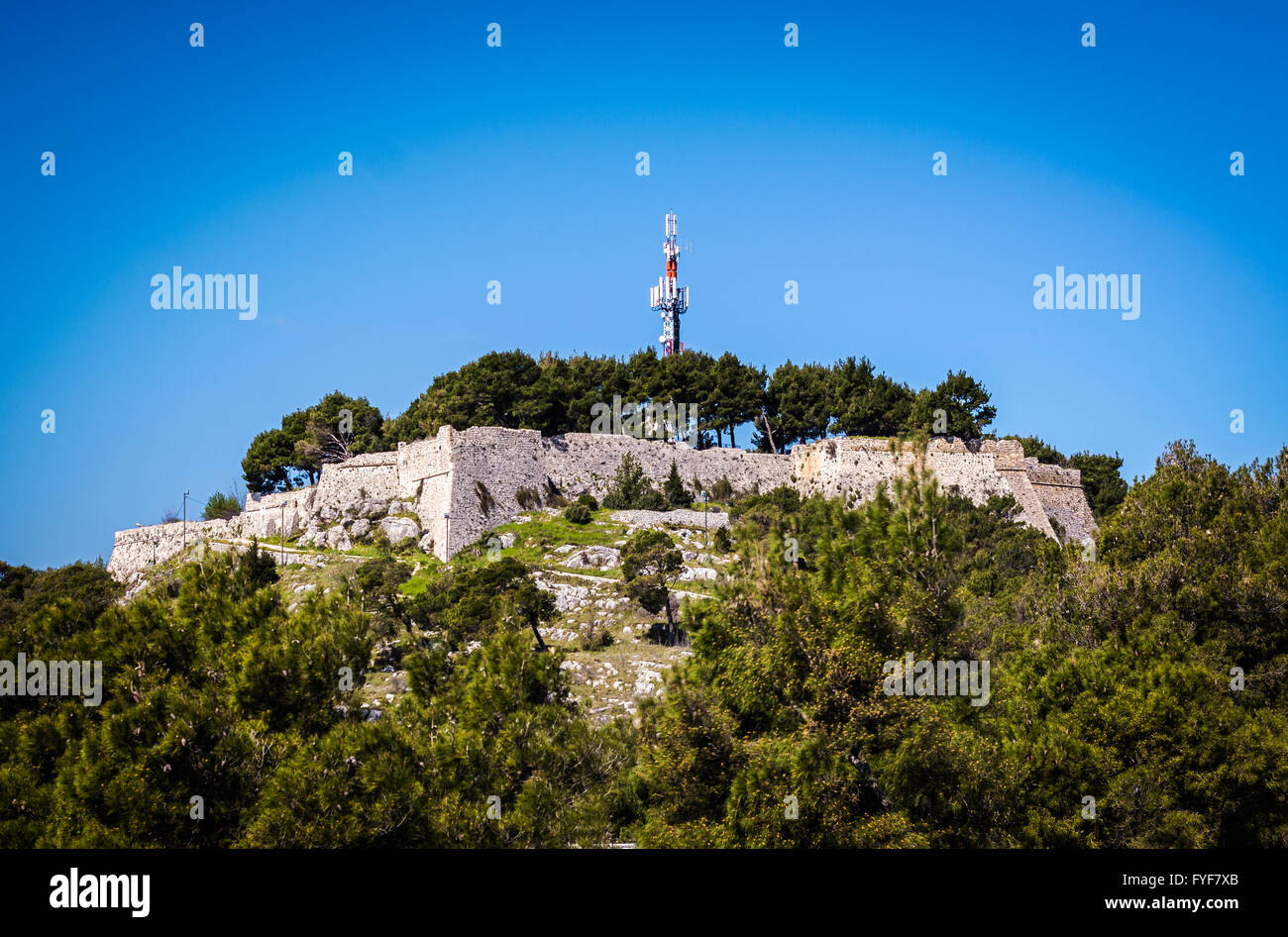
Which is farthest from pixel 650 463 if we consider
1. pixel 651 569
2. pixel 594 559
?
pixel 651 569

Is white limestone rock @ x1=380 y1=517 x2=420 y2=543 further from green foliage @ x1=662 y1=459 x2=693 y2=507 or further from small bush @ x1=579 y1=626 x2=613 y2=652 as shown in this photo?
small bush @ x1=579 y1=626 x2=613 y2=652

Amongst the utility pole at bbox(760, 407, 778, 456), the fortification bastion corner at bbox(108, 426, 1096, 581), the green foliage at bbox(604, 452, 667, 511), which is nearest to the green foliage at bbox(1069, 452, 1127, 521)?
the fortification bastion corner at bbox(108, 426, 1096, 581)

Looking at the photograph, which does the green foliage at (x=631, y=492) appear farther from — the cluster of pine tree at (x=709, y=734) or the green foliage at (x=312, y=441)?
the cluster of pine tree at (x=709, y=734)

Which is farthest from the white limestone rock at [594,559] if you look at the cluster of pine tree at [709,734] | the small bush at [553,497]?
the cluster of pine tree at [709,734]

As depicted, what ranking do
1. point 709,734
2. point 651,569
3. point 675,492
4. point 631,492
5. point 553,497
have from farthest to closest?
A: point 675,492
point 631,492
point 553,497
point 651,569
point 709,734

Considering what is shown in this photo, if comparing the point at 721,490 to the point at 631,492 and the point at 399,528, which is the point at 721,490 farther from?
the point at 399,528
